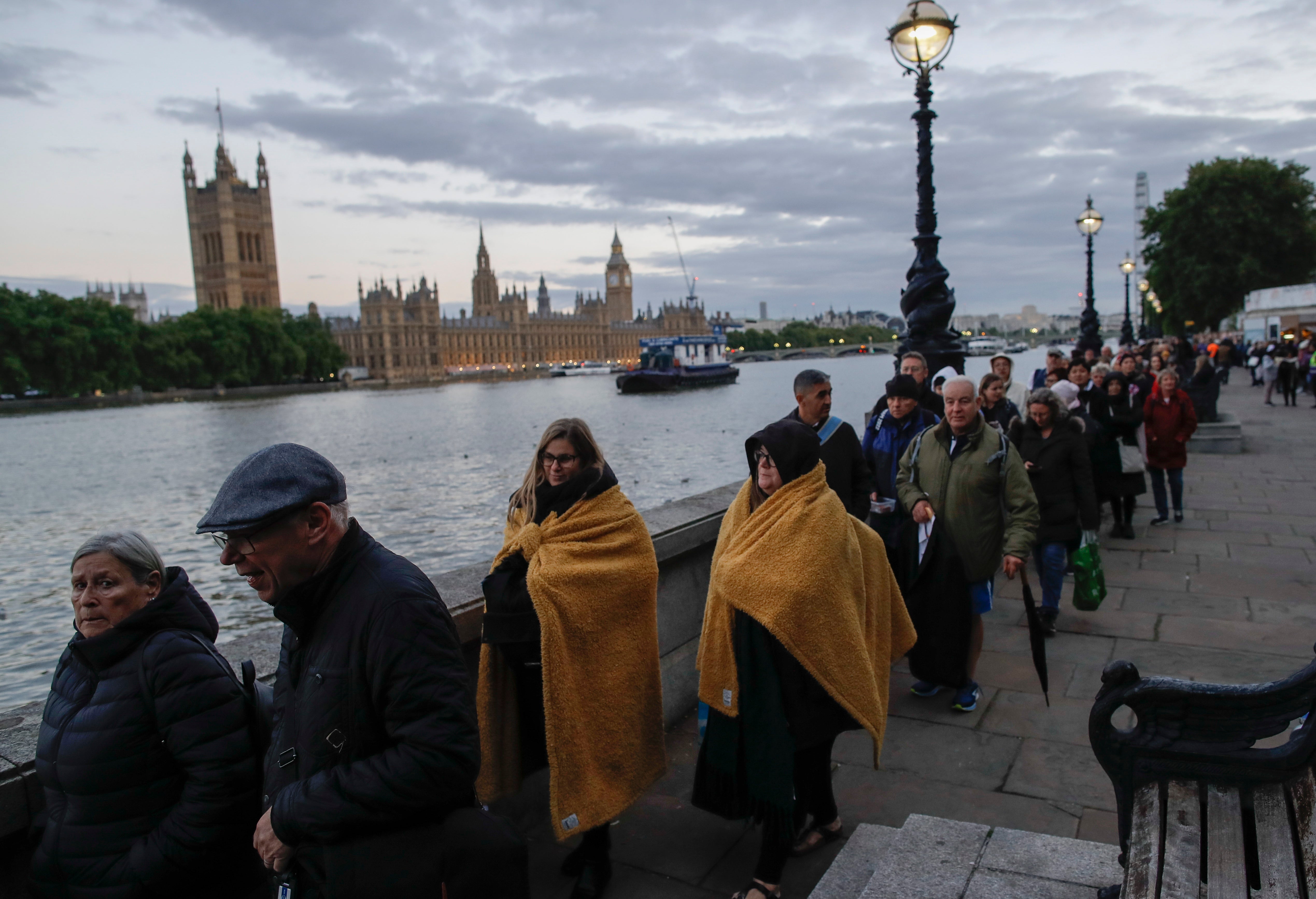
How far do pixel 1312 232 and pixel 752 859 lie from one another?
49.9 metres

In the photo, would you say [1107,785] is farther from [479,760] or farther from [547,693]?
[479,760]

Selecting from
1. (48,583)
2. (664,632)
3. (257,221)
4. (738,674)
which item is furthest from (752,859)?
(257,221)

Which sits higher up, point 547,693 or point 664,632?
point 547,693

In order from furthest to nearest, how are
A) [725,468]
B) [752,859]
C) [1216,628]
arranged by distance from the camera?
1. [725,468]
2. [1216,628]
3. [752,859]

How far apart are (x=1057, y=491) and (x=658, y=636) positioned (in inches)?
117

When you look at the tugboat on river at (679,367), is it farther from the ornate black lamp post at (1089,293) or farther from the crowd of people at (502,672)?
the crowd of people at (502,672)

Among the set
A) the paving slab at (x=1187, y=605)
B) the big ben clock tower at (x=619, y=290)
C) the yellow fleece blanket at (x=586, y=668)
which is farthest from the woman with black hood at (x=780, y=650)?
the big ben clock tower at (x=619, y=290)

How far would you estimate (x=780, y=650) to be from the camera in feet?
9.05

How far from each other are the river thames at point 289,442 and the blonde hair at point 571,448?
637 centimetres

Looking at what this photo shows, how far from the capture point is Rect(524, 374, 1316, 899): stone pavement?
319 cm

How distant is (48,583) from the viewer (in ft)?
47.2

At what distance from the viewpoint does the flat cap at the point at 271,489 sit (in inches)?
64.5

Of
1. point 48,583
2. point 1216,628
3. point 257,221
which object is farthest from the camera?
point 257,221

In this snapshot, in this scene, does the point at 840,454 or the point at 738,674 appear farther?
the point at 840,454
